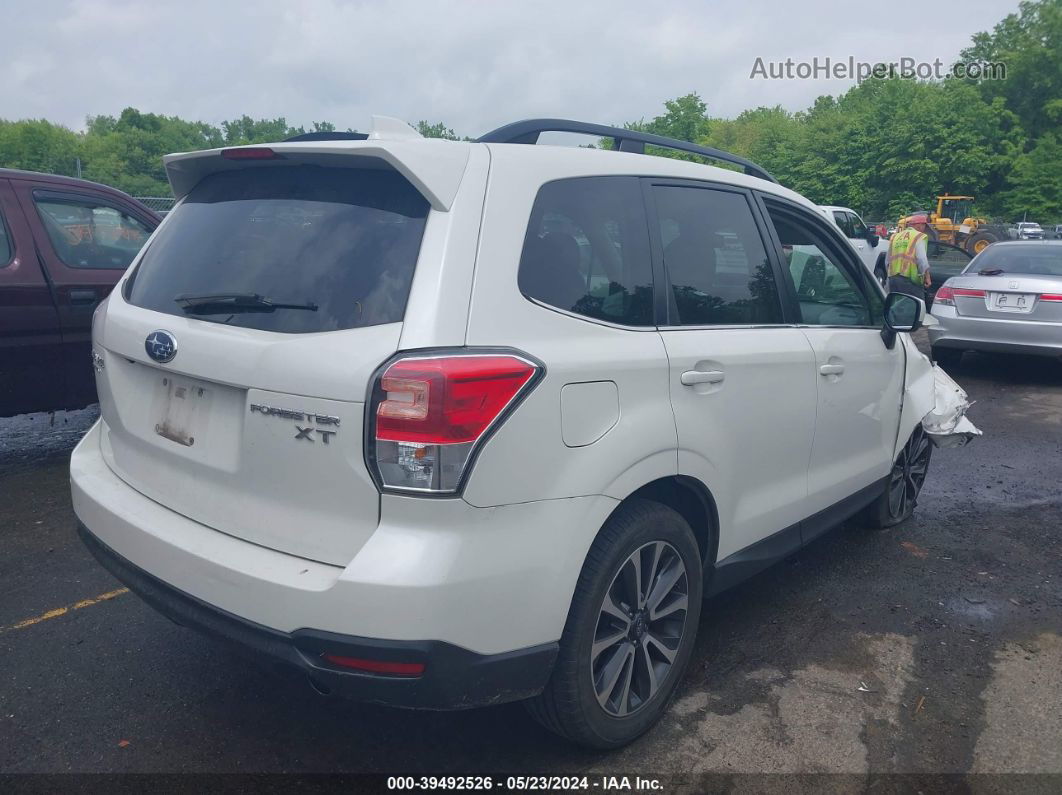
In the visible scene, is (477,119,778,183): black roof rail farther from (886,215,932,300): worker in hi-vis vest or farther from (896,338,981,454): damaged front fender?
(886,215,932,300): worker in hi-vis vest

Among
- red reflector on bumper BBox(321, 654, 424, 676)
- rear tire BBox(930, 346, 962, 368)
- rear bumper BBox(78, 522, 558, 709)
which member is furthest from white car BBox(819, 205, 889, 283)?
red reflector on bumper BBox(321, 654, 424, 676)

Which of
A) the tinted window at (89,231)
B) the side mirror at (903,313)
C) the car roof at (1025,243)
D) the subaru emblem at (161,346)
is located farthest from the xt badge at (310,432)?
the car roof at (1025,243)

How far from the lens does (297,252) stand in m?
2.52

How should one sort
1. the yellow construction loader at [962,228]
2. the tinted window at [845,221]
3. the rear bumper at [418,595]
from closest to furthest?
1. the rear bumper at [418,595]
2. the tinted window at [845,221]
3. the yellow construction loader at [962,228]

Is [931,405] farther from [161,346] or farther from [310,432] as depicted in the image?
[161,346]

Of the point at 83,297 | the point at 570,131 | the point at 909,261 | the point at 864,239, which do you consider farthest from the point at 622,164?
the point at 864,239

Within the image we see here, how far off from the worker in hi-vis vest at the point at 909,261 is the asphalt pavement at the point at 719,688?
22.1ft

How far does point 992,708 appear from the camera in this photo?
3.18m

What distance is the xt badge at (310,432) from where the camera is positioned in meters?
2.24

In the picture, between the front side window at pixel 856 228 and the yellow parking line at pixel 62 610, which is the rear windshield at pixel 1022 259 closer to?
the yellow parking line at pixel 62 610

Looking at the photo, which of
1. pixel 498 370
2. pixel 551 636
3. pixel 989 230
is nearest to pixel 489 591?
pixel 551 636

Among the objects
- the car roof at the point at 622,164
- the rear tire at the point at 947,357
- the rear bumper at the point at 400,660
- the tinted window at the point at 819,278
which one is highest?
the car roof at the point at 622,164

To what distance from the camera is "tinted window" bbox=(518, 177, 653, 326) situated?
253 cm

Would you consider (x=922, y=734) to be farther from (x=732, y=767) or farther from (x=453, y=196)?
(x=453, y=196)
